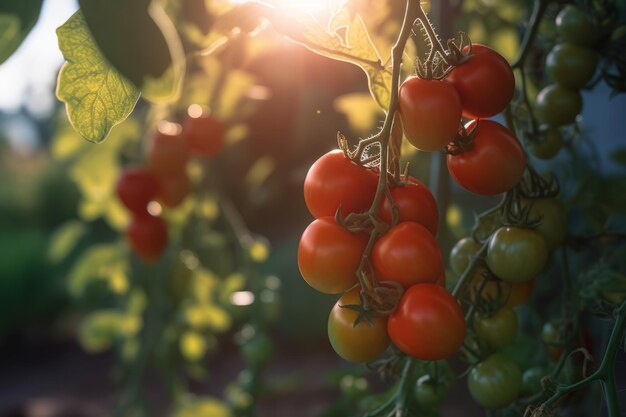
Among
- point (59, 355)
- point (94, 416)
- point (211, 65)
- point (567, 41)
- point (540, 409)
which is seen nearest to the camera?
point (540, 409)

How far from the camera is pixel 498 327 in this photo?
494 mm

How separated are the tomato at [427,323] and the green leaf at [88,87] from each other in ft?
0.63

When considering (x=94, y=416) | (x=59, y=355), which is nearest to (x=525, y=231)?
(x=94, y=416)

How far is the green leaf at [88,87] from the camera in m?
0.38

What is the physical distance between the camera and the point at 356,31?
17.7 inches

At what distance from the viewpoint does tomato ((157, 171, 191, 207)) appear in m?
1.04

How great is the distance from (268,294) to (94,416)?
2.30 meters

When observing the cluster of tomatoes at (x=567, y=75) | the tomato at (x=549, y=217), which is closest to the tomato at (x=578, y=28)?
the cluster of tomatoes at (x=567, y=75)

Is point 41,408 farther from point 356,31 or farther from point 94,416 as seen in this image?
point 356,31

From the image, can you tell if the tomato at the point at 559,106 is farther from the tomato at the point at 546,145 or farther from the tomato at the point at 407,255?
the tomato at the point at 407,255

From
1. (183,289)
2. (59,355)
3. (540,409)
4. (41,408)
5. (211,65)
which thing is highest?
(540,409)

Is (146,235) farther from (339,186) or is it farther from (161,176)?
(339,186)

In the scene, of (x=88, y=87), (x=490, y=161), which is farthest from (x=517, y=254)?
(x=88, y=87)

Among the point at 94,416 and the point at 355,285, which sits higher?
the point at 355,285
